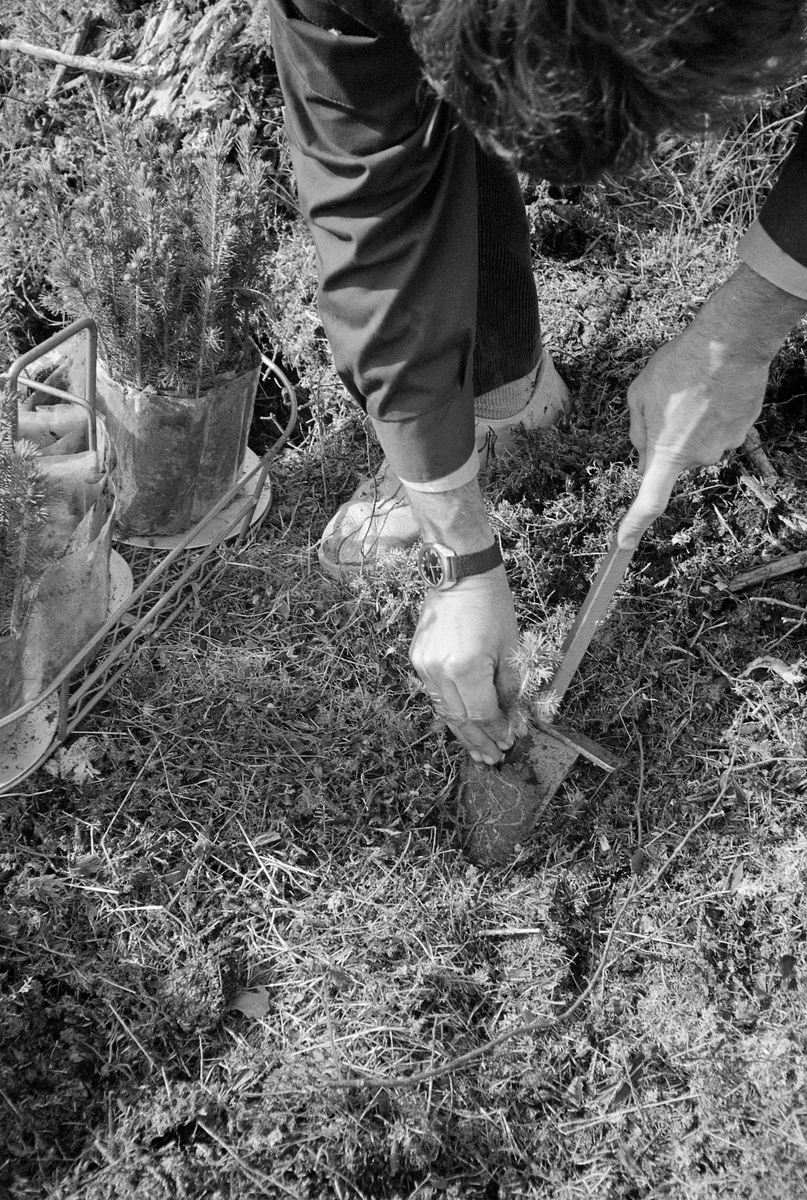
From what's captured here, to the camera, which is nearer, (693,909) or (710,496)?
(693,909)

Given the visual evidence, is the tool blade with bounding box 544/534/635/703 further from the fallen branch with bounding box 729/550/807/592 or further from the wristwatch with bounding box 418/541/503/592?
the fallen branch with bounding box 729/550/807/592

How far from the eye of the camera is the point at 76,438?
207 centimetres

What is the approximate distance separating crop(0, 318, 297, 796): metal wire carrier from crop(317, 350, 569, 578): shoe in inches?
8.5

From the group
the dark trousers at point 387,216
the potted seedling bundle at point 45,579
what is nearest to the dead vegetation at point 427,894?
the potted seedling bundle at point 45,579

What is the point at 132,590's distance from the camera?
2.12 meters

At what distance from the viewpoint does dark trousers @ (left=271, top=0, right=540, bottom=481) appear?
4.32ft

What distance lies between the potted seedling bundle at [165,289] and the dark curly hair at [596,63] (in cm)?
99

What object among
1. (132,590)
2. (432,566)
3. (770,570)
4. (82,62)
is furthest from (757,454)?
(82,62)

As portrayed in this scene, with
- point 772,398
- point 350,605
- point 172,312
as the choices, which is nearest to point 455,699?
point 350,605

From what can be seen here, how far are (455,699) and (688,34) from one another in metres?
1.04

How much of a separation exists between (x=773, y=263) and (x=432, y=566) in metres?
0.91

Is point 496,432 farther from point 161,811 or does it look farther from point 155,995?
point 155,995

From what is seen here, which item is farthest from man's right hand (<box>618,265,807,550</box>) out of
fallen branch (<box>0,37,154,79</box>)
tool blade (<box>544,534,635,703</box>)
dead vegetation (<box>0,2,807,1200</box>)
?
fallen branch (<box>0,37,154,79</box>)

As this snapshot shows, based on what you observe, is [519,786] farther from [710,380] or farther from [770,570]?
[710,380]
